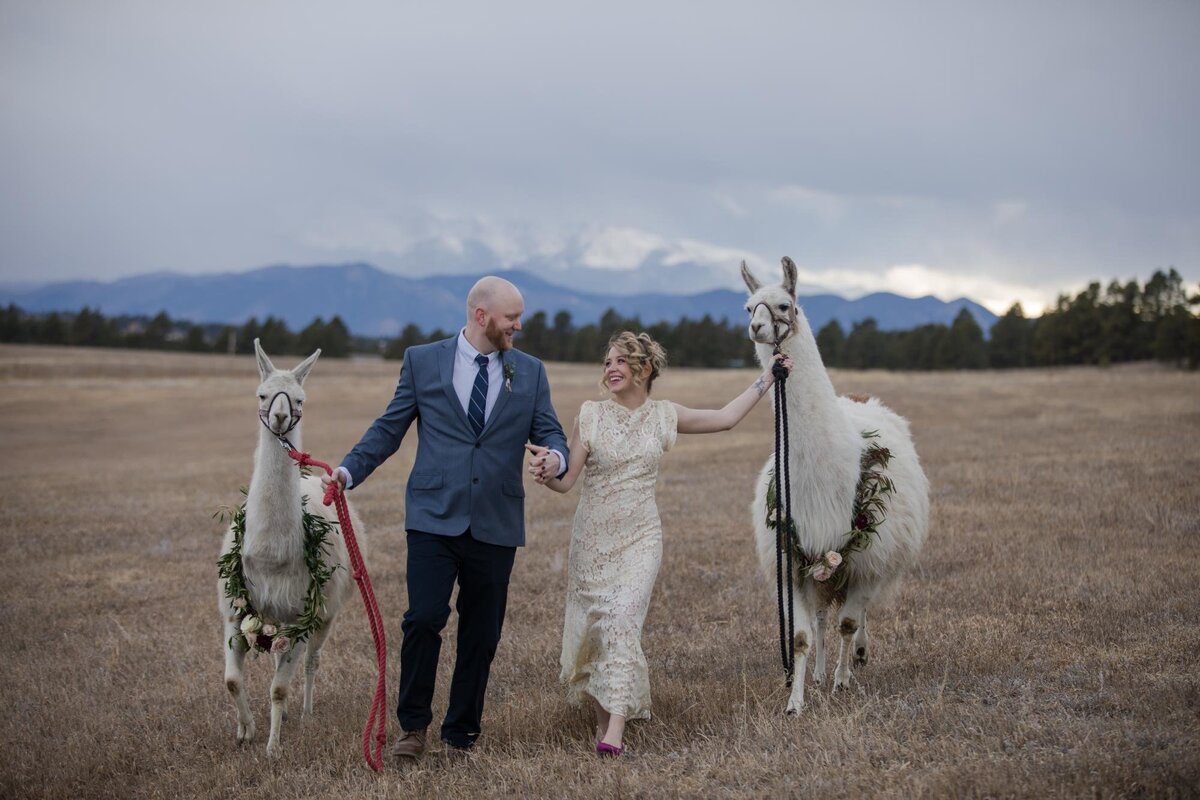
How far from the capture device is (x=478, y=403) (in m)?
5.33

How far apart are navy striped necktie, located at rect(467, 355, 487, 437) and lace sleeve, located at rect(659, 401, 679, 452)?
1.00 metres

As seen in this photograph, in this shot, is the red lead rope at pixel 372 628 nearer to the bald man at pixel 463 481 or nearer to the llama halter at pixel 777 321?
the bald man at pixel 463 481

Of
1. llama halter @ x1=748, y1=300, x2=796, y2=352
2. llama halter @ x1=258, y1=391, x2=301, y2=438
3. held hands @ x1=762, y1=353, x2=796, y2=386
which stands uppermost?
llama halter @ x1=748, y1=300, x2=796, y2=352

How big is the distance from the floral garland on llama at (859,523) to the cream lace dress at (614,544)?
3.44 feet

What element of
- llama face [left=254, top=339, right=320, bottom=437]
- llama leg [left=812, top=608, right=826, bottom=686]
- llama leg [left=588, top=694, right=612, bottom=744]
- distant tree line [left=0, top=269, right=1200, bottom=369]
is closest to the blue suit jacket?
llama face [left=254, top=339, right=320, bottom=437]

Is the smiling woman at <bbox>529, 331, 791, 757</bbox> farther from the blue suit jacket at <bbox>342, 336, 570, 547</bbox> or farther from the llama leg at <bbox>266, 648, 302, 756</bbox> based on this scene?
the llama leg at <bbox>266, 648, 302, 756</bbox>

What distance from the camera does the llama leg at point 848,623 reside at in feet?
20.5

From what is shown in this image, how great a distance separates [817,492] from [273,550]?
3402 millimetres

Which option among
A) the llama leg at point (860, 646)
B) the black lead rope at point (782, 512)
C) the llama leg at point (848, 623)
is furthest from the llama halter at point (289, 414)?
the llama leg at point (860, 646)

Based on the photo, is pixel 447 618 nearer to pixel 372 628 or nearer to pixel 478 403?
pixel 372 628

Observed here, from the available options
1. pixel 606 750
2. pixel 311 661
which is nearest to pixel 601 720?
pixel 606 750

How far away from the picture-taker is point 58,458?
28484 millimetres

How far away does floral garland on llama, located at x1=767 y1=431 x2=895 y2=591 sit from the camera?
5.89 metres

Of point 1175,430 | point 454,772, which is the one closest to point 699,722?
point 454,772
